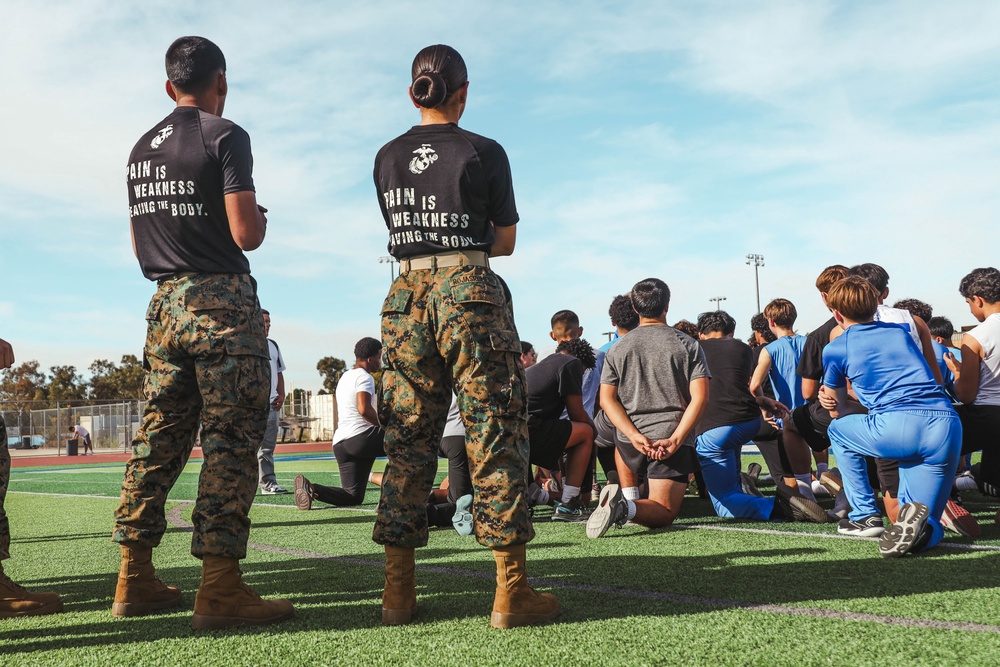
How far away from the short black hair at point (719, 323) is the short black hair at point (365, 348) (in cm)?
336

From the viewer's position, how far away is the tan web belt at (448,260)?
134 inches

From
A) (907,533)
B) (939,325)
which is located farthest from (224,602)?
(939,325)

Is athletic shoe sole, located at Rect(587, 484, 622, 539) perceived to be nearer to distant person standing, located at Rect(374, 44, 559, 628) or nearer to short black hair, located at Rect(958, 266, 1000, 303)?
distant person standing, located at Rect(374, 44, 559, 628)

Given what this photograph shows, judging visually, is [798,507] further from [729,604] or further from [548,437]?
[729,604]

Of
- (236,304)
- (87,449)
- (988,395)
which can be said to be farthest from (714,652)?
(87,449)

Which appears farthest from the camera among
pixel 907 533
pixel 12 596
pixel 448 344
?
pixel 907 533

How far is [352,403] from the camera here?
27.4ft

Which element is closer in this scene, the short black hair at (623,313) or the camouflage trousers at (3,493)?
the camouflage trousers at (3,493)

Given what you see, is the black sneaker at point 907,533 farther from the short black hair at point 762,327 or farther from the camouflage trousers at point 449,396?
the short black hair at point 762,327

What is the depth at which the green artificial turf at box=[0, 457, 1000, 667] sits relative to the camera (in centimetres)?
282

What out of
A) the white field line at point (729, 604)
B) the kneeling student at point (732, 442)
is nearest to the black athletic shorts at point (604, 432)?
the kneeling student at point (732, 442)

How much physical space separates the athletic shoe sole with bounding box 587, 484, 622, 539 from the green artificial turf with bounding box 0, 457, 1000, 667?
157 mm

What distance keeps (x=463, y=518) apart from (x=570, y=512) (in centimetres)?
107

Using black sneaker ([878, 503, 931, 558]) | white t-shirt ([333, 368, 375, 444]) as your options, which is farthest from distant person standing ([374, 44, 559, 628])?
white t-shirt ([333, 368, 375, 444])
